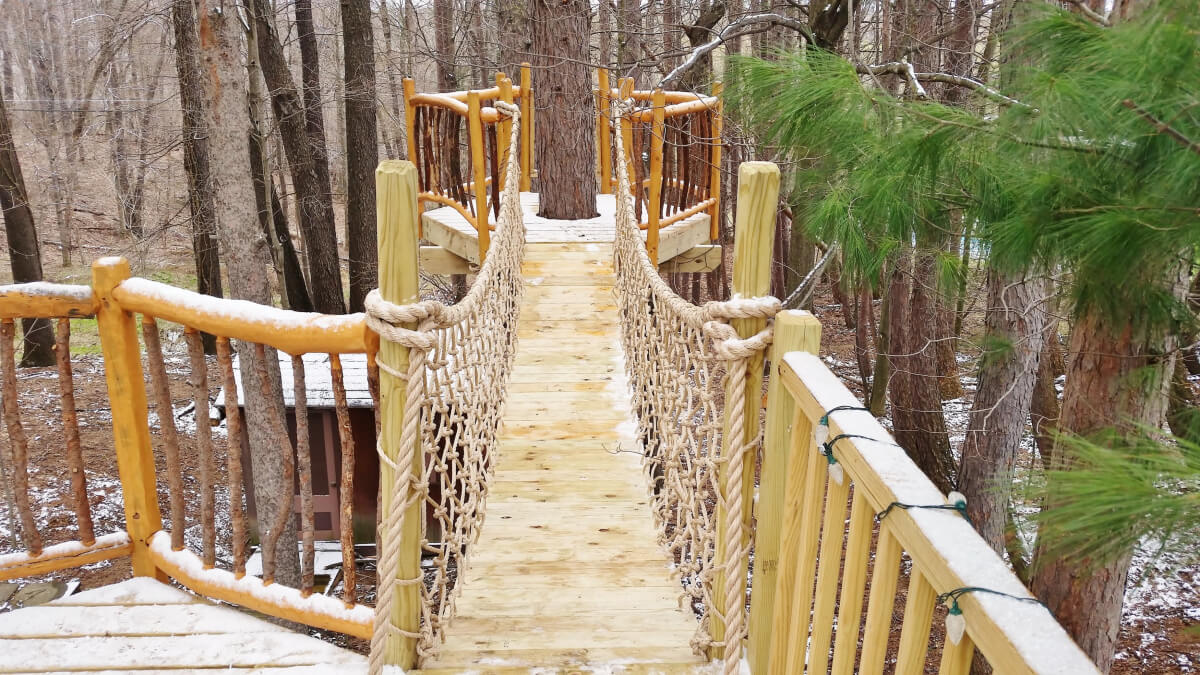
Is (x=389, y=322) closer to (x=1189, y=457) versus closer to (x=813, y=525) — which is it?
(x=813, y=525)

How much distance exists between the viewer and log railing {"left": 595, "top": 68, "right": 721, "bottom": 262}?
5949 millimetres

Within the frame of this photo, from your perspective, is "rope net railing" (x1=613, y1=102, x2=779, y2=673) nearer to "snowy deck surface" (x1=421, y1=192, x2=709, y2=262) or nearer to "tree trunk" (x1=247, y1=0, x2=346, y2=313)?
"snowy deck surface" (x1=421, y1=192, x2=709, y2=262)

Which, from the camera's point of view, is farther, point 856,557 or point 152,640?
point 152,640

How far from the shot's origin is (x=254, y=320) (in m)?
2.24

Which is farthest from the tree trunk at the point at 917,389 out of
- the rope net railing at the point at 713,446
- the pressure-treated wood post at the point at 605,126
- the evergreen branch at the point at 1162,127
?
the evergreen branch at the point at 1162,127

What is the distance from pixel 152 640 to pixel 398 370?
1.10m

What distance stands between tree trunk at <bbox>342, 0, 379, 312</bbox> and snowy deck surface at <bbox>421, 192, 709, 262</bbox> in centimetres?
498

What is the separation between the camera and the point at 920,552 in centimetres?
126

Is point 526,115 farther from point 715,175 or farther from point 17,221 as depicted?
point 17,221

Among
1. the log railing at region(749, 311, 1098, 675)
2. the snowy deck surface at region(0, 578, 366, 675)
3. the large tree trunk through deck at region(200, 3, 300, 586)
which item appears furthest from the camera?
the large tree trunk through deck at region(200, 3, 300, 586)

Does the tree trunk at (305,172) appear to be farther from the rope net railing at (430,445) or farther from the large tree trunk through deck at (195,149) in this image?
the rope net railing at (430,445)

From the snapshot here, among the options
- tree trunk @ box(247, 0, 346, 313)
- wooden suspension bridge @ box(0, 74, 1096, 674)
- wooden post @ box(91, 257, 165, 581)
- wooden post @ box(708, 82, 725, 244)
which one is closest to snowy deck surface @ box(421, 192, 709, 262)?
wooden post @ box(708, 82, 725, 244)

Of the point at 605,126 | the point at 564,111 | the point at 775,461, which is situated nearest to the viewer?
the point at 775,461

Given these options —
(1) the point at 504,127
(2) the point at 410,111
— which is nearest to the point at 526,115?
(1) the point at 504,127
